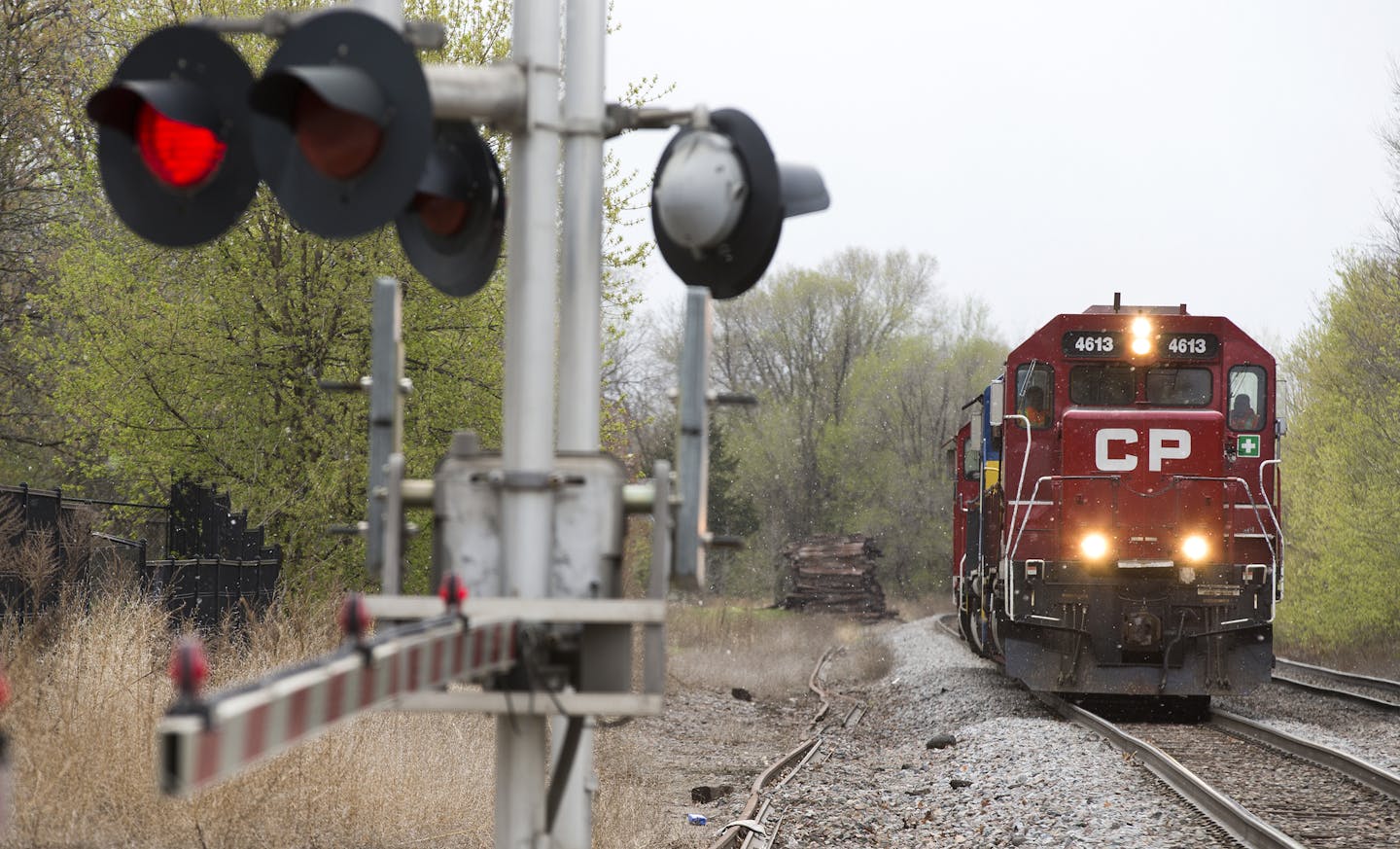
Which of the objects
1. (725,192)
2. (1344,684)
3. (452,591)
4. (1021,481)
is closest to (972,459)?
(1021,481)

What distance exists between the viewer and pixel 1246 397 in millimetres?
13836

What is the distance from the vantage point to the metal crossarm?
1.82m

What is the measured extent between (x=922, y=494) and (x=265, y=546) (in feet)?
154

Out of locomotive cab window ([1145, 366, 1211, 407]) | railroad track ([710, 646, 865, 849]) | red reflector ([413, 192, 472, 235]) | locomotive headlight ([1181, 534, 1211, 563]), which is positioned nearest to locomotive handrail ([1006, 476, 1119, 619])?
locomotive headlight ([1181, 534, 1211, 563])

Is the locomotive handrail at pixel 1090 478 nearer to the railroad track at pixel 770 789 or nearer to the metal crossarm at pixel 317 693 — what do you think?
the railroad track at pixel 770 789

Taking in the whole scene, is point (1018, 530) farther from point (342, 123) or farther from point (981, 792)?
point (342, 123)

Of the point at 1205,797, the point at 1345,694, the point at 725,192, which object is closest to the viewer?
the point at 725,192

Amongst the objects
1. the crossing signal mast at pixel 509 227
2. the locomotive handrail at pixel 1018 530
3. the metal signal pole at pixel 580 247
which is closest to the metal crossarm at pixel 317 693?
the crossing signal mast at pixel 509 227

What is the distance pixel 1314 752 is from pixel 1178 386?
13.9ft

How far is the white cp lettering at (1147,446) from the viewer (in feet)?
44.5

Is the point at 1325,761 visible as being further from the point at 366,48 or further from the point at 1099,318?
the point at 366,48

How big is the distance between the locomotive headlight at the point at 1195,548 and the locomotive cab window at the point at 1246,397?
1.23 metres

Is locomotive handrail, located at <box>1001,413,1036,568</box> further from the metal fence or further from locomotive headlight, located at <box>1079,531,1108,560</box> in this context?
the metal fence

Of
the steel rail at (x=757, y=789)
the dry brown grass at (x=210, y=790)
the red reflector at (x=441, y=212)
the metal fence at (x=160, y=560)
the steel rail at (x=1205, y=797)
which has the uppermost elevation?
the red reflector at (x=441, y=212)
